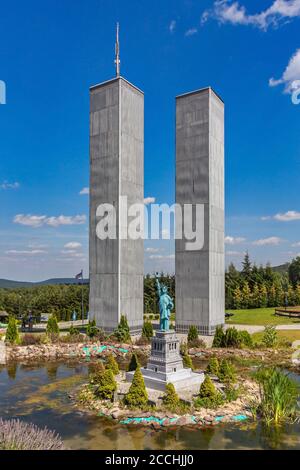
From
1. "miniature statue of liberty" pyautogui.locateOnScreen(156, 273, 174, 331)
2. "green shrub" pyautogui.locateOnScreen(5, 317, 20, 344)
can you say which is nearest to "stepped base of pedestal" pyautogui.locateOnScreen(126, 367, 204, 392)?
"miniature statue of liberty" pyautogui.locateOnScreen(156, 273, 174, 331)

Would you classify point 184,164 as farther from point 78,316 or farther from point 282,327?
point 78,316

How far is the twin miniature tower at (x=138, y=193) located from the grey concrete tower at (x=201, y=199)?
0.19ft

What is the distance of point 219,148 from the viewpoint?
28.7 metres

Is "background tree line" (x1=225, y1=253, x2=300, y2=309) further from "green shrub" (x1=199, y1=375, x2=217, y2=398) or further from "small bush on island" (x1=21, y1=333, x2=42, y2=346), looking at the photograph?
"green shrub" (x1=199, y1=375, x2=217, y2=398)

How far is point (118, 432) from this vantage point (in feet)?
37.6

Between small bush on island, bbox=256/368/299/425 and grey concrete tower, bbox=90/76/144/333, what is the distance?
14.9 metres

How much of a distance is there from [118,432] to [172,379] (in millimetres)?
3806

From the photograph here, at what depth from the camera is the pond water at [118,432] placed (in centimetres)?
1060

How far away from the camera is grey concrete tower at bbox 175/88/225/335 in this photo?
26969 millimetres

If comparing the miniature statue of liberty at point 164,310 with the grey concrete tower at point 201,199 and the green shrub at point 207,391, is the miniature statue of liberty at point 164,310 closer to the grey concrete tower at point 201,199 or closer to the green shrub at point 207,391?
the green shrub at point 207,391

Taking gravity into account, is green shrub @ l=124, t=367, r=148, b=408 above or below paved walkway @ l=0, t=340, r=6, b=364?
above

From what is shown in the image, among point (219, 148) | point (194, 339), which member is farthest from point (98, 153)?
point (194, 339)

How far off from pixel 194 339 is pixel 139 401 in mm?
10754

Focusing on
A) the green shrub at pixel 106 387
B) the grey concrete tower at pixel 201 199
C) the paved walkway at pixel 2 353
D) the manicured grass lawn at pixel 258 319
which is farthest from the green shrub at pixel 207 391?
the manicured grass lawn at pixel 258 319
